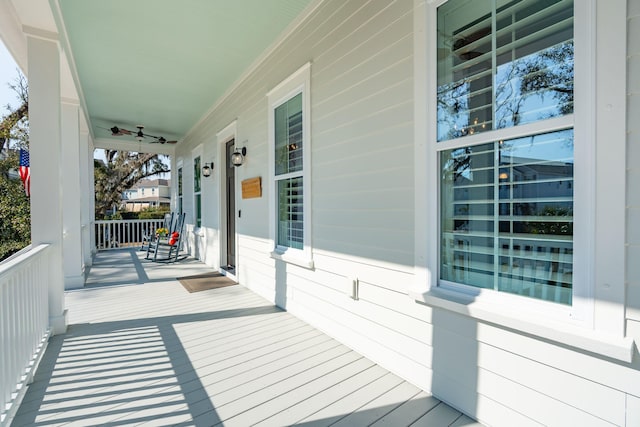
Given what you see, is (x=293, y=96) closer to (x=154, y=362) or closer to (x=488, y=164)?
(x=488, y=164)

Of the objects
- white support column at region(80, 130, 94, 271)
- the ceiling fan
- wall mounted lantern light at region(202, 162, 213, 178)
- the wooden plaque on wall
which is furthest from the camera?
the ceiling fan

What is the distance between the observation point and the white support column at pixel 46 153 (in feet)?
9.78

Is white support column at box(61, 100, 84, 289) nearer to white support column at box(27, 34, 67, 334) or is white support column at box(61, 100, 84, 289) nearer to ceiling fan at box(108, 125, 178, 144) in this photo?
white support column at box(27, 34, 67, 334)

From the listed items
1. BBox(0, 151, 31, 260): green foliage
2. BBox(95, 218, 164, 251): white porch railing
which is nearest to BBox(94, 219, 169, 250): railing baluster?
BBox(95, 218, 164, 251): white porch railing

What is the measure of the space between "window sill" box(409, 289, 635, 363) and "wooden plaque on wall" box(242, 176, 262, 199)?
277 cm

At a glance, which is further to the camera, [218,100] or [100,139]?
[100,139]

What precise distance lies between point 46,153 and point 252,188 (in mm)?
2170

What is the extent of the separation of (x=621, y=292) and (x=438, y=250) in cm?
86

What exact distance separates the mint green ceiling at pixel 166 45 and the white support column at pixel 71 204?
614mm

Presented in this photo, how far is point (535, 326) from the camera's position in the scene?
1.51 metres

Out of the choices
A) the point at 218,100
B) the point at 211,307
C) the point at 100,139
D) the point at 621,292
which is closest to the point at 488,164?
the point at 621,292

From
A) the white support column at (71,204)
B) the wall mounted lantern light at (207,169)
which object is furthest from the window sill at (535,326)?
the wall mounted lantern light at (207,169)

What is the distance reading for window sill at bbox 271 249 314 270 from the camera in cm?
322

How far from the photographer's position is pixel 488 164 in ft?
5.82
